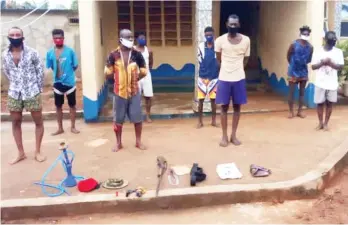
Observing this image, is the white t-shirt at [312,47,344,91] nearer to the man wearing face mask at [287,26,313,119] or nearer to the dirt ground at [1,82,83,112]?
the man wearing face mask at [287,26,313,119]

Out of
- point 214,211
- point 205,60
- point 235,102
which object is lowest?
point 214,211

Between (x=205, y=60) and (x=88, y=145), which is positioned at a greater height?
(x=205, y=60)

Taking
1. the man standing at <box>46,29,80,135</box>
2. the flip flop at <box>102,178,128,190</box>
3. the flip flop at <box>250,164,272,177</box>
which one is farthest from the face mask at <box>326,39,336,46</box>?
the man standing at <box>46,29,80,135</box>

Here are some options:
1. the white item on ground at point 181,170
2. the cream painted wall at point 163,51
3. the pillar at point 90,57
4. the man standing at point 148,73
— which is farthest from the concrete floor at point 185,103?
the white item on ground at point 181,170

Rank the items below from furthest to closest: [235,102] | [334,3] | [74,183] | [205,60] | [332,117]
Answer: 1. [334,3]
2. [332,117]
3. [205,60]
4. [235,102]
5. [74,183]

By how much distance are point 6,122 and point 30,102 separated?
3164 millimetres

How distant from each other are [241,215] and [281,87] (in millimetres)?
5818

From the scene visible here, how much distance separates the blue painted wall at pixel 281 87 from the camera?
8602mm

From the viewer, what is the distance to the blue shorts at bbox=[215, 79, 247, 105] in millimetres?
5945

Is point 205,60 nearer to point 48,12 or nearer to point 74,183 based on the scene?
point 74,183

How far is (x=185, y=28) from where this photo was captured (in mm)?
10344

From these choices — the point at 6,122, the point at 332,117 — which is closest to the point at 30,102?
the point at 6,122

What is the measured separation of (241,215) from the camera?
4324 mm

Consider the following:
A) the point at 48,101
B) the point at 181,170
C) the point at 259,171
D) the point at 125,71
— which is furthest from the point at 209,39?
the point at 48,101
